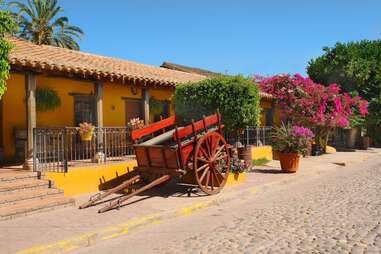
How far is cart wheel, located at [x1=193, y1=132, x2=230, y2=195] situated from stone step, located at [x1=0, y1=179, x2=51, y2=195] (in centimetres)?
314

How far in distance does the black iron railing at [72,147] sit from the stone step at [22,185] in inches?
27.1

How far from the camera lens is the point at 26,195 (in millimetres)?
7754

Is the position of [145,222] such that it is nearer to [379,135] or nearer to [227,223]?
[227,223]

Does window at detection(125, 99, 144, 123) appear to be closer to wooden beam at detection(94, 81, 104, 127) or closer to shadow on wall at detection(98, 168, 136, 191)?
wooden beam at detection(94, 81, 104, 127)

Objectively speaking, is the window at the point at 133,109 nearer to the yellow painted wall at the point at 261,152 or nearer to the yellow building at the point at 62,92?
the yellow building at the point at 62,92

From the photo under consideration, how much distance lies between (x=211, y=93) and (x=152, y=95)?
3.78 metres

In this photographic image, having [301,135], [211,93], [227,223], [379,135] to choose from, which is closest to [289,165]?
[301,135]

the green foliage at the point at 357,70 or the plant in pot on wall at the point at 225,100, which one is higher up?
the green foliage at the point at 357,70

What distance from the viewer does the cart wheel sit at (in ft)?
30.0

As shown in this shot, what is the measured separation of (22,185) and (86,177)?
→ 1.64 m

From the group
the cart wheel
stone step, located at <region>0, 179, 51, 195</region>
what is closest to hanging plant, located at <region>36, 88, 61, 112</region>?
stone step, located at <region>0, 179, 51, 195</region>

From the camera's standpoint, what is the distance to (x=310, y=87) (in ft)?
65.4

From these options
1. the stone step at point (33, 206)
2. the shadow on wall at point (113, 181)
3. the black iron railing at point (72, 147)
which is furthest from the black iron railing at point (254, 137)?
the stone step at point (33, 206)

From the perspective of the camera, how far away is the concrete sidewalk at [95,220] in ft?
18.4
